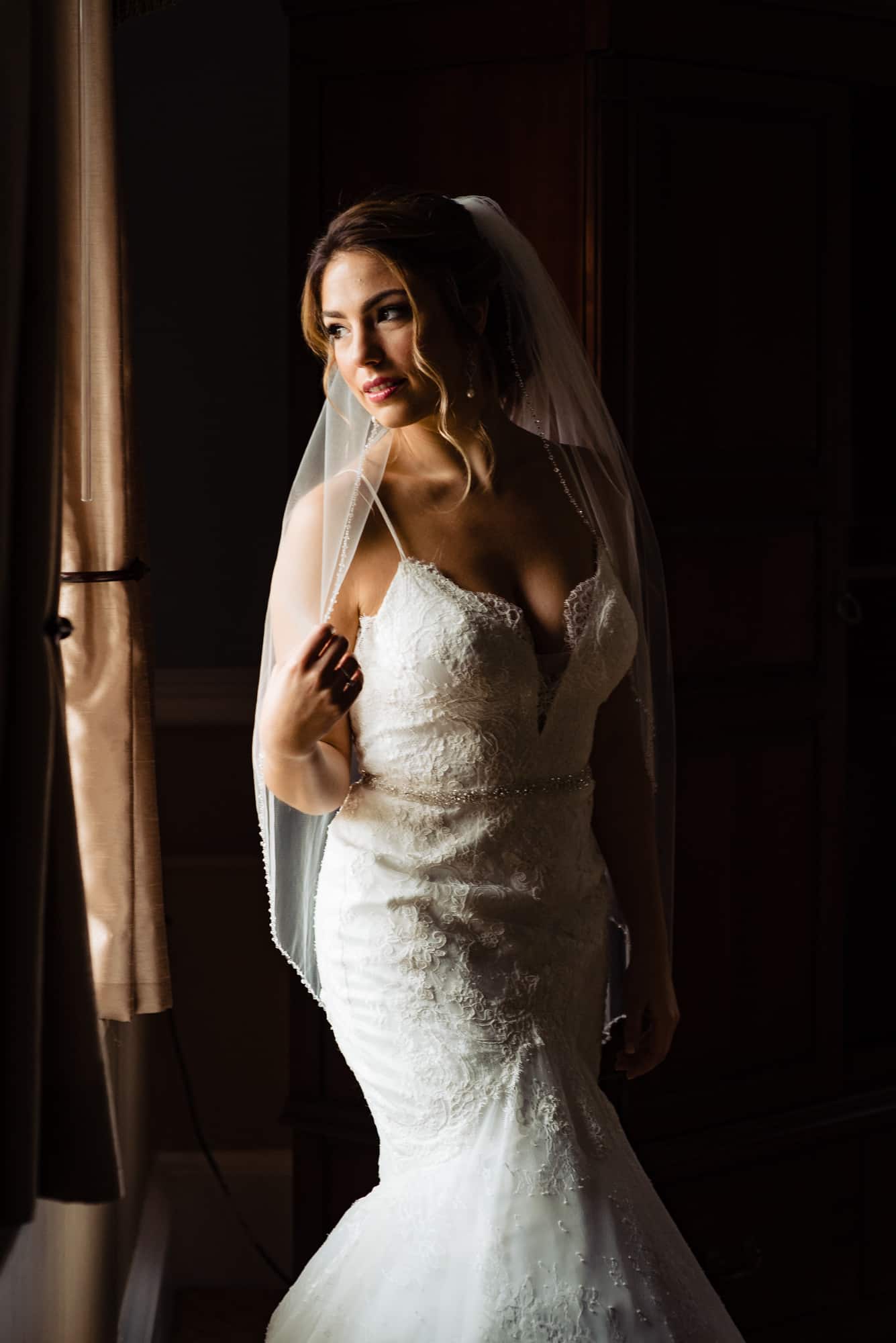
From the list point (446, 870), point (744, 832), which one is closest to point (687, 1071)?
point (744, 832)

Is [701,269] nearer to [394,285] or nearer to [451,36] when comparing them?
[451,36]

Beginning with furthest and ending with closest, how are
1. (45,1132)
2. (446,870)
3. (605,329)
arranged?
1. (605,329)
2. (446,870)
3. (45,1132)

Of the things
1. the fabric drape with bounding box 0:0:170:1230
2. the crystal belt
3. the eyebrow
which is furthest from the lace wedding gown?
the fabric drape with bounding box 0:0:170:1230

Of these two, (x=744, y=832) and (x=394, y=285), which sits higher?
(x=394, y=285)

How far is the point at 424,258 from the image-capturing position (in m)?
1.82

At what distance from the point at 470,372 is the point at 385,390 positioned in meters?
0.17

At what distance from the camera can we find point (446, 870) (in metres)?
1.76

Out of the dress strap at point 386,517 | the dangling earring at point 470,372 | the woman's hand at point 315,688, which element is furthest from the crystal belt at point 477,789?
the dangling earring at point 470,372

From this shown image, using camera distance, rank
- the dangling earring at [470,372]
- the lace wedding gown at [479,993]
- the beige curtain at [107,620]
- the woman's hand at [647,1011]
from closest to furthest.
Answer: the lace wedding gown at [479,993] → the beige curtain at [107,620] → the dangling earring at [470,372] → the woman's hand at [647,1011]

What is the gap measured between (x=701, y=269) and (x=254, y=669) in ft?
3.81

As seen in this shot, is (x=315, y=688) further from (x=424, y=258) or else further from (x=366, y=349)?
(x=424, y=258)

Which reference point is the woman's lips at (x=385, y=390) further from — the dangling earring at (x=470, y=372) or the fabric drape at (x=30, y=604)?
the fabric drape at (x=30, y=604)

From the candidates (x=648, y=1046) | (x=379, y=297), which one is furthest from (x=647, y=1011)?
(x=379, y=297)

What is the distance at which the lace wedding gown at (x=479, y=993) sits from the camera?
1.59 m
